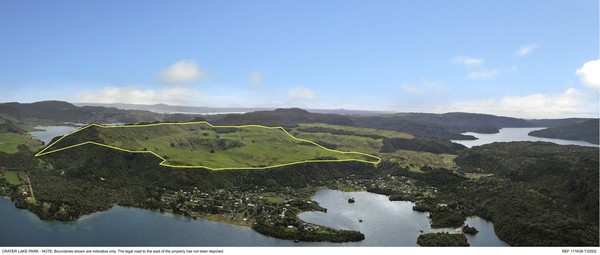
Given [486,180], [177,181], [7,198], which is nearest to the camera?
[7,198]

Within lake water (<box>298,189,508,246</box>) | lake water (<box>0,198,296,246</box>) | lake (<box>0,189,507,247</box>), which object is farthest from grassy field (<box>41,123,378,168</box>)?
lake (<box>0,189,507,247</box>)

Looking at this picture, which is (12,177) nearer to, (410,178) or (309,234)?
(309,234)

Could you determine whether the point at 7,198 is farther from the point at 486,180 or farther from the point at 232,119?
the point at 232,119

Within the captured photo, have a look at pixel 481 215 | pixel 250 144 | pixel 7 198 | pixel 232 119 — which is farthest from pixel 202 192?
pixel 232 119

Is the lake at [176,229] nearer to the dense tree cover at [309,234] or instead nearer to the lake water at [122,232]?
the lake water at [122,232]

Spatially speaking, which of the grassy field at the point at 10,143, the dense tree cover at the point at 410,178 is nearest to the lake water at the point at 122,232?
the dense tree cover at the point at 410,178
